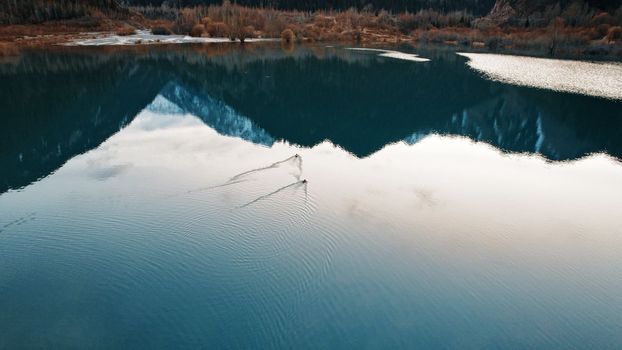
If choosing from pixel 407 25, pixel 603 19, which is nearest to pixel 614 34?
pixel 603 19

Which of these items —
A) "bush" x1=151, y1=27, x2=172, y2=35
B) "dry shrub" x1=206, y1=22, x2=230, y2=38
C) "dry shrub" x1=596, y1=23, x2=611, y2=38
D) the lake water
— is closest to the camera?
the lake water

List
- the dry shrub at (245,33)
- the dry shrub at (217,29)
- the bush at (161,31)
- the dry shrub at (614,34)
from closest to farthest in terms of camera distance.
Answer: the dry shrub at (614,34) < the dry shrub at (245,33) < the bush at (161,31) < the dry shrub at (217,29)

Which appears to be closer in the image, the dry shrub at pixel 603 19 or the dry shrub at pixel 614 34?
the dry shrub at pixel 614 34

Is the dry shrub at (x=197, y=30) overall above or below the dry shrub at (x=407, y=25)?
below

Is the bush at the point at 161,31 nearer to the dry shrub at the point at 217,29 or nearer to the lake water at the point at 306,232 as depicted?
the dry shrub at the point at 217,29

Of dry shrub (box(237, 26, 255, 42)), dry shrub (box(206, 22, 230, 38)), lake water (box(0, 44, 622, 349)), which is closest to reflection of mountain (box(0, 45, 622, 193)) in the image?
lake water (box(0, 44, 622, 349))

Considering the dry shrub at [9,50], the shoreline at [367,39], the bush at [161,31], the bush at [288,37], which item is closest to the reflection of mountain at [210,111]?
the dry shrub at [9,50]

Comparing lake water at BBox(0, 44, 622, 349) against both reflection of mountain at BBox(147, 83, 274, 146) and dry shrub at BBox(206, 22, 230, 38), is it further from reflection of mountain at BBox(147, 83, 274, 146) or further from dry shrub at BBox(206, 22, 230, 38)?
dry shrub at BBox(206, 22, 230, 38)

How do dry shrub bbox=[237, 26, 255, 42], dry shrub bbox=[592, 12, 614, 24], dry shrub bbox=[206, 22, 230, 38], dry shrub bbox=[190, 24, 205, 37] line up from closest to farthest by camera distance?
dry shrub bbox=[592, 12, 614, 24] < dry shrub bbox=[237, 26, 255, 42] < dry shrub bbox=[190, 24, 205, 37] < dry shrub bbox=[206, 22, 230, 38]
